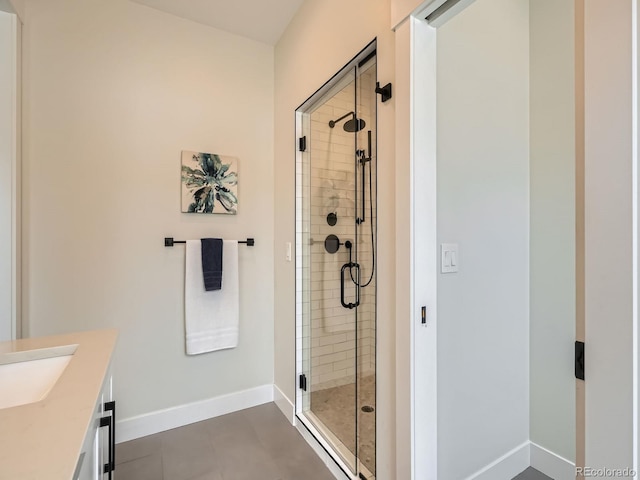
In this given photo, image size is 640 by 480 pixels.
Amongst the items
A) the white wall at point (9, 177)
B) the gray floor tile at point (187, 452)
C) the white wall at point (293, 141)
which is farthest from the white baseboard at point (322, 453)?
the white wall at point (9, 177)

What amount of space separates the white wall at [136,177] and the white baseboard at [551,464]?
1.84m

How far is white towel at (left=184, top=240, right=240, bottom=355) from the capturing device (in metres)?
2.24

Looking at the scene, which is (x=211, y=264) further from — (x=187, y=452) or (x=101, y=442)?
(x=101, y=442)

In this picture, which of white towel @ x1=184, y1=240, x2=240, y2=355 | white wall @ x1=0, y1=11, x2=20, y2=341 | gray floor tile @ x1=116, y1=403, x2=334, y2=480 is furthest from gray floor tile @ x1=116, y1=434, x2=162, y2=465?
white wall @ x1=0, y1=11, x2=20, y2=341

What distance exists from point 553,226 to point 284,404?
2174 millimetres

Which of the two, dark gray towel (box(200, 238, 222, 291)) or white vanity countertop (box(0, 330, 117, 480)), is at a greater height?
dark gray towel (box(200, 238, 222, 291))

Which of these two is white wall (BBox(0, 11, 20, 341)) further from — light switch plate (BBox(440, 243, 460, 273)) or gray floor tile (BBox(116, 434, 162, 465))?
light switch plate (BBox(440, 243, 460, 273))

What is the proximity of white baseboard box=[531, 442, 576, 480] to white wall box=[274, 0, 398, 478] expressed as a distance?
40.7 inches

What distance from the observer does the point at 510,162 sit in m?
1.74

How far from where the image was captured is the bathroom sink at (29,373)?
99 cm

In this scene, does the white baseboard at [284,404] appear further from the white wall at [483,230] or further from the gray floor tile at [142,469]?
the white wall at [483,230]

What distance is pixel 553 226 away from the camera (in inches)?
69.2

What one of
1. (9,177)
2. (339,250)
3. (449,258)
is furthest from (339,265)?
(9,177)

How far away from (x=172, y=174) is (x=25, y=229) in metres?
0.87
